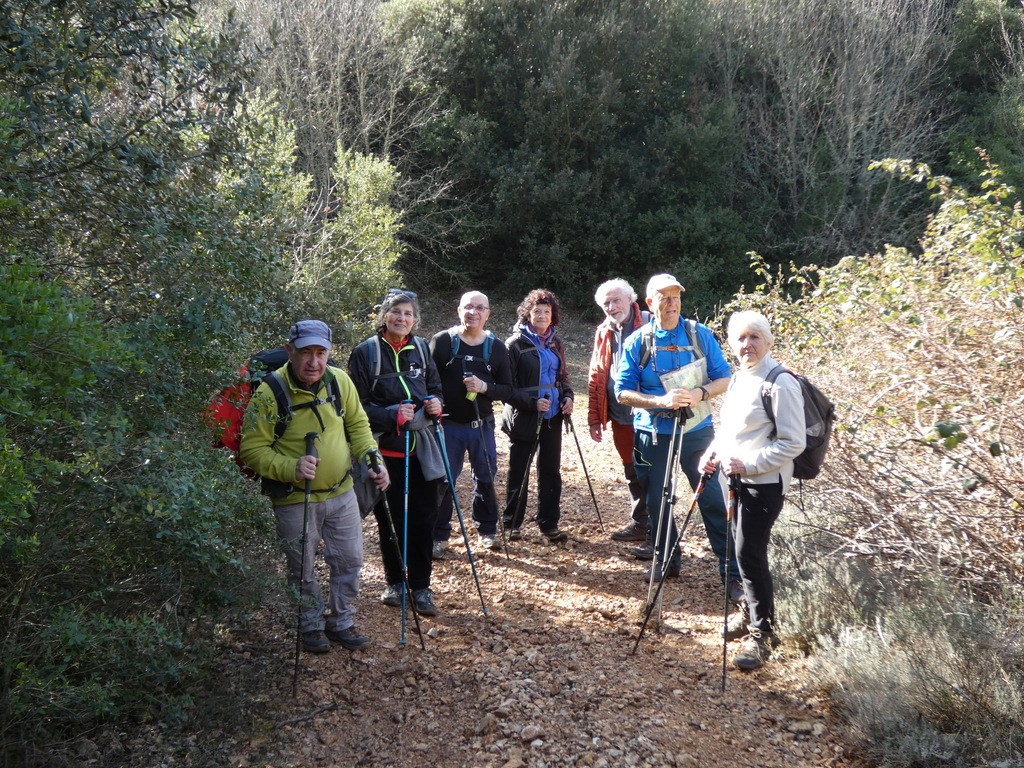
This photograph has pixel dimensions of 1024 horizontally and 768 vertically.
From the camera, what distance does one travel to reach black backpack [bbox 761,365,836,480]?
452cm

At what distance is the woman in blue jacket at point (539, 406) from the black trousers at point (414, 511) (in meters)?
1.40

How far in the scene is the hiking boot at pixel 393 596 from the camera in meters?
5.61

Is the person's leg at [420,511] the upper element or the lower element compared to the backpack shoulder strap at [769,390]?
lower

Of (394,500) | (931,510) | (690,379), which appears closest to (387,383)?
(394,500)

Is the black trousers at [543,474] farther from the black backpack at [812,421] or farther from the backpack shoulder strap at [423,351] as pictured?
the black backpack at [812,421]

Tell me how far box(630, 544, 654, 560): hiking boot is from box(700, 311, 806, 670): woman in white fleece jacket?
1773mm

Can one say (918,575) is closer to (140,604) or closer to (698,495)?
(698,495)

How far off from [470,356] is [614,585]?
2.01 m

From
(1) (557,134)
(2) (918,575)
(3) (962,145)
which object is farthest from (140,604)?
(3) (962,145)

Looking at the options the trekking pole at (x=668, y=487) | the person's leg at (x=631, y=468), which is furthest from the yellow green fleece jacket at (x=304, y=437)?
the person's leg at (x=631, y=468)

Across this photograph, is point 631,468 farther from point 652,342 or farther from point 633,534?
point 652,342

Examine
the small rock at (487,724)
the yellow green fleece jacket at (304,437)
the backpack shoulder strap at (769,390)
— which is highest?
the backpack shoulder strap at (769,390)

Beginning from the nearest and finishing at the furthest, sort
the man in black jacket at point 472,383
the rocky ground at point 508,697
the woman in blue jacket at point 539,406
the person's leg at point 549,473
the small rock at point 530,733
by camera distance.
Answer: the rocky ground at point 508,697, the small rock at point 530,733, the man in black jacket at point 472,383, the woman in blue jacket at point 539,406, the person's leg at point 549,473

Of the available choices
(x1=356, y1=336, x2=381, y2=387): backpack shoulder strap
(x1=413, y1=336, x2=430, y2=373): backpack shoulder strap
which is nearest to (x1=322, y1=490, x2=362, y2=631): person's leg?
(x1=356, y1=336, x2=381, y2=387): backpack shoulder strap
